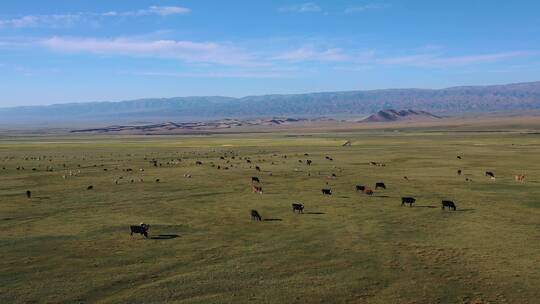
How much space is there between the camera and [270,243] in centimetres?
2744

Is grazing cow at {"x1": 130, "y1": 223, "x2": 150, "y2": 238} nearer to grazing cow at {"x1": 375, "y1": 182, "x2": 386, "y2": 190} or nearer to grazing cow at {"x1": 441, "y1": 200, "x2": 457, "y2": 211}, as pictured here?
grazing cow at {"x1": 441, "y1": 200, "x2": 457, "y2": 211}

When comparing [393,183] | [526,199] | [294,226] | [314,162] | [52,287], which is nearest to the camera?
[52,287]

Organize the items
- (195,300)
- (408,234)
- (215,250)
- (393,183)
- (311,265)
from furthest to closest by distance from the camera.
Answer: (393,183), (408,234), (215,250), (311,265), (195,300)

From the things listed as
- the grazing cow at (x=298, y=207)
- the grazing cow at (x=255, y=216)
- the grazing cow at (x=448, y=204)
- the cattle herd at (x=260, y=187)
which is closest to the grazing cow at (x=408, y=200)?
the cattle herd at (x=260, y=187)

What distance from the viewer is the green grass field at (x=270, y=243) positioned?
2056 centimetres

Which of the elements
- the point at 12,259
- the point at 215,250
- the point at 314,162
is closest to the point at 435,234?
the point at 215,250

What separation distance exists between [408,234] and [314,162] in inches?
1810

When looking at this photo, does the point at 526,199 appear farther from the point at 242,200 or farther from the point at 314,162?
the point at 314,162

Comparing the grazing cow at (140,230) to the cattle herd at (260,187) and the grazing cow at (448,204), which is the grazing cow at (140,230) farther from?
the grazing cow at (448,204)

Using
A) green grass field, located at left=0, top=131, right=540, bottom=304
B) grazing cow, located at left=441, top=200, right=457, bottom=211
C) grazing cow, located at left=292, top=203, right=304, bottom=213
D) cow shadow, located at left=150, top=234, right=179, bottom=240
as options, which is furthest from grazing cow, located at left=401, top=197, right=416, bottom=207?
cow shadow, located at left=150, top=234, right=179, bottom=240

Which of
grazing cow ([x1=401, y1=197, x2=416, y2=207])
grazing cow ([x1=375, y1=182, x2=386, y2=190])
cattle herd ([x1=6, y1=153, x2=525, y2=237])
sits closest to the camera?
cattle herd ([x1=6, y1=153, x2=525, y2=237])

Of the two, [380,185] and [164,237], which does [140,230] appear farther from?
[380,185]

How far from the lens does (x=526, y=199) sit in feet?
131

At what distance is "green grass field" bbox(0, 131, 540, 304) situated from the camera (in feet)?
67.5
